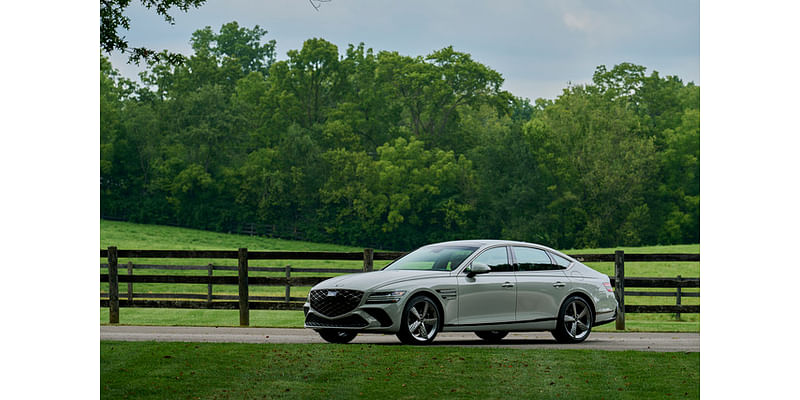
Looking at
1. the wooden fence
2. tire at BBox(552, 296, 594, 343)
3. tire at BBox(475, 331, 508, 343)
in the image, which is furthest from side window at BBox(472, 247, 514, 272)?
the wooden fence

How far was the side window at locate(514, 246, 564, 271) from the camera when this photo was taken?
14.2 meters

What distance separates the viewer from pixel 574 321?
14367mm

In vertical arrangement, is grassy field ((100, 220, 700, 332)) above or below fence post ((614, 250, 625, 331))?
below

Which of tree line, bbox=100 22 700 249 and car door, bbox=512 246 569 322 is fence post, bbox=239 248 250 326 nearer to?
car door, bbox=512 246 569 322

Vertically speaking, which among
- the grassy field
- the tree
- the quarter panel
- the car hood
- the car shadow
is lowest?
the grassy field

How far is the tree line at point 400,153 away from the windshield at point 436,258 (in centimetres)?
5509

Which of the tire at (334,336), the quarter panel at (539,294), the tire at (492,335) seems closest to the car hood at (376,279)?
the tire at (334,336)

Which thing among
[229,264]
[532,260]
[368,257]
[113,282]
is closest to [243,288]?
[368,257]

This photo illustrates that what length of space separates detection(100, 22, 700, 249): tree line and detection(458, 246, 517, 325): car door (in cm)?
5528

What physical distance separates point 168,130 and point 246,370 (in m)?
69.2

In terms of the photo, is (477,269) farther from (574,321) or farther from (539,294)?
(574,321)
